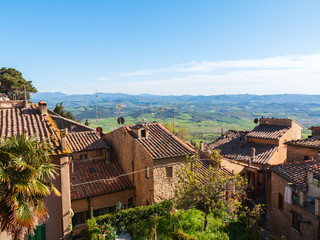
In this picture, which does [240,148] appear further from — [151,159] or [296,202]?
[151,159]

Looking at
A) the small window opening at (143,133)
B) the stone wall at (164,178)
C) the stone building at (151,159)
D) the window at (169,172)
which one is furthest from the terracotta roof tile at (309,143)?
the small window opening at (143,133)

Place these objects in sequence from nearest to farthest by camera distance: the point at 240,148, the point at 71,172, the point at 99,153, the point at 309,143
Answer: the point at 71,172 → the point at 99,153 → the point at 309,143 → the point at 240,148

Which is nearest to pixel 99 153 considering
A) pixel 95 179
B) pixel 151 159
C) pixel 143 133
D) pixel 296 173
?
pixel 95 179

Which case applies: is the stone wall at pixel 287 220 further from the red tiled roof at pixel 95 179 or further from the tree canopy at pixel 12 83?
the tree canopy at pixel 12 83

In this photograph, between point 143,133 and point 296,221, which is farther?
point 143,133

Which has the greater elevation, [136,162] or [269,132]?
[269,132]

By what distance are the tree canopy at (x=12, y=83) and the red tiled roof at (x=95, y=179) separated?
1155 inches

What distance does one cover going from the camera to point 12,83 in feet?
148

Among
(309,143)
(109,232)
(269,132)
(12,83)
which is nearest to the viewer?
(109,232)

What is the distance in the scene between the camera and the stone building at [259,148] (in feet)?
93.5

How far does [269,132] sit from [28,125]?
32038mm

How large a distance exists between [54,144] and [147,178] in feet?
25.8

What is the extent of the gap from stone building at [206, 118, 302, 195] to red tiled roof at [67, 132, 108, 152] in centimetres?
1375

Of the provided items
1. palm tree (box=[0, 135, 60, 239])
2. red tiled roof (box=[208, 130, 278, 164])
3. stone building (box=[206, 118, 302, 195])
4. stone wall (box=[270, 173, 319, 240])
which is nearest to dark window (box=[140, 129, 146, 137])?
stone building (box=[206, 118, 302, 195])
